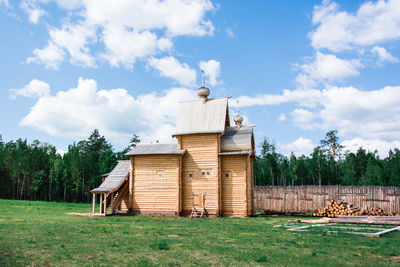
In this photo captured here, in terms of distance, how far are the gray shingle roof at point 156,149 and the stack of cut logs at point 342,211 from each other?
13043mm

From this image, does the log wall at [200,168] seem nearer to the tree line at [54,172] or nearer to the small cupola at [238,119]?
the small cupola at [238,119]

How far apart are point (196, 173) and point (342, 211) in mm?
12323

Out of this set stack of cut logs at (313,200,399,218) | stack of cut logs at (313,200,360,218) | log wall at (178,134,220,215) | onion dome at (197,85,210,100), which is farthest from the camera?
onion dome at (197,85,210,100)

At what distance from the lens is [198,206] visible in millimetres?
26531

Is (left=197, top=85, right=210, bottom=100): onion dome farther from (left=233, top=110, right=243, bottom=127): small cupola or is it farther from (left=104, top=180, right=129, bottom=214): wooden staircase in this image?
(left=104, top=180, right=129, bottom=214): wooden staircase

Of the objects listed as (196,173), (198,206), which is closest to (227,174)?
(196,173)

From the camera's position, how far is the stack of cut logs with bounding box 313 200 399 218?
2610 centimetres

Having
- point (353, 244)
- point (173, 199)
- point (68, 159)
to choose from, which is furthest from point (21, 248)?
point (68, 159)

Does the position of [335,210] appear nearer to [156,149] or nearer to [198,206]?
[198,206]

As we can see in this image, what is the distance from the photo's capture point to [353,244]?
1091cm

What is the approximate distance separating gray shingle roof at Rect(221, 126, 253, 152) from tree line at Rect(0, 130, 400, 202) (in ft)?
118

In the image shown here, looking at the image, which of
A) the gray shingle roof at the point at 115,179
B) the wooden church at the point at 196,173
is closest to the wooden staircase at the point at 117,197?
the wooden church at the point at 196,173

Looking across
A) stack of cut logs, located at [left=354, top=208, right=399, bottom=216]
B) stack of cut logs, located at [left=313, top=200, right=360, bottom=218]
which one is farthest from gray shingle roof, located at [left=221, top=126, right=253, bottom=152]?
stack of cut logs, located at [left=354, top=208, right=399, bottom=216]

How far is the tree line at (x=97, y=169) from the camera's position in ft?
195
